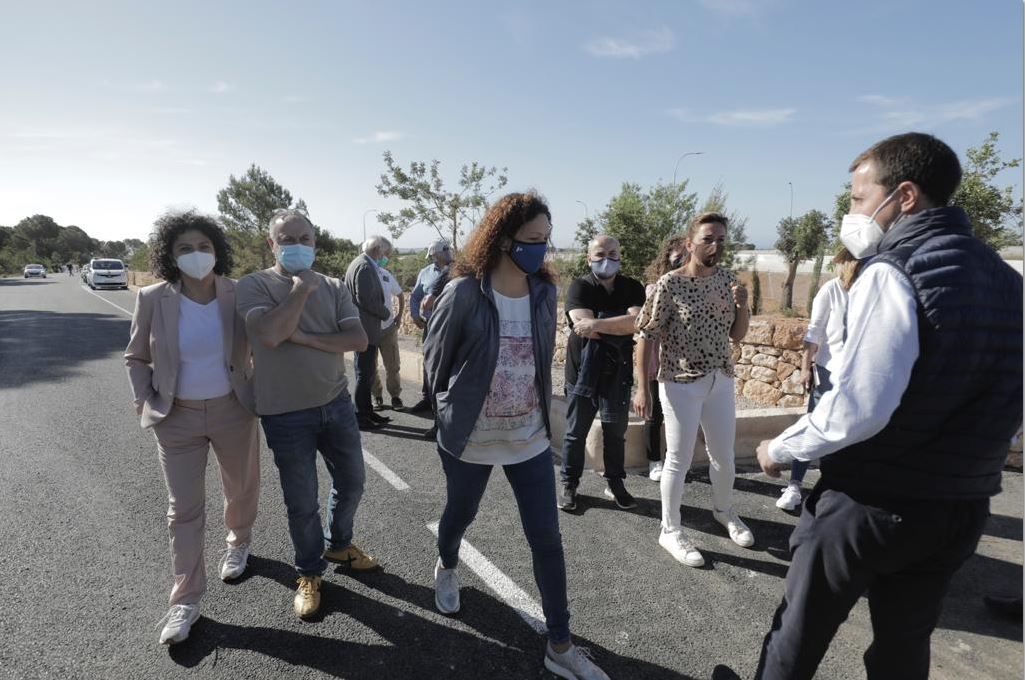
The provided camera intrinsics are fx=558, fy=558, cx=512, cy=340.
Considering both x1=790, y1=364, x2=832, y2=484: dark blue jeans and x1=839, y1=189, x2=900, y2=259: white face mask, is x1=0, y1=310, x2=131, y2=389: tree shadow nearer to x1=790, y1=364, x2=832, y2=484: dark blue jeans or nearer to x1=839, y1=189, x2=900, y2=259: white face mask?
x1=790, y1=364, x2=832, y2=484: dark blue jeans

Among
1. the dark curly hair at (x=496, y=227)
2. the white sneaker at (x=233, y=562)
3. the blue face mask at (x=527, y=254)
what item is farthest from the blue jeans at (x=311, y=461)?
the blue face mask at (x=527, y=254)

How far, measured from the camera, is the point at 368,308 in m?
5.61

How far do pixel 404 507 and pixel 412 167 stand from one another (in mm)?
15312

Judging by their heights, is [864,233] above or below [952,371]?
above

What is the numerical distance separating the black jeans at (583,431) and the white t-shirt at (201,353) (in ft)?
7.19

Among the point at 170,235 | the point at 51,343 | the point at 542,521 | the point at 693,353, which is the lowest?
the point at 51,343

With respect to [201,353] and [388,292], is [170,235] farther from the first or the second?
[388,292]

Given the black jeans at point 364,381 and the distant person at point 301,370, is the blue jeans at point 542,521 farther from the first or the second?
the black jeans at point 364,381

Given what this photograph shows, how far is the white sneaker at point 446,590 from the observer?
107 inches

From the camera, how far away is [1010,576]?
3.22m

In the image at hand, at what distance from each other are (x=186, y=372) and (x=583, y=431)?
96.1 inches

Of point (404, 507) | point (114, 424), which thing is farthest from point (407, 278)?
point (404, 507)

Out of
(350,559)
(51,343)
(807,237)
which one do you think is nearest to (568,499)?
(350,559)

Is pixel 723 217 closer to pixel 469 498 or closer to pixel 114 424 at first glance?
pixel 469 498
